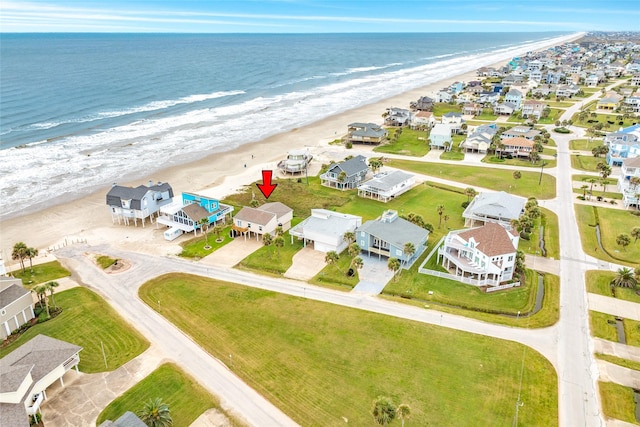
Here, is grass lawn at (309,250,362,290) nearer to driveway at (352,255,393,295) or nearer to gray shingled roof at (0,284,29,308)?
driveway at (352,255,393,295)

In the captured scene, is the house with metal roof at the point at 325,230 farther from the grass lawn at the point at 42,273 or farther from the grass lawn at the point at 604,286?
the grass lawn at the point at 42,273

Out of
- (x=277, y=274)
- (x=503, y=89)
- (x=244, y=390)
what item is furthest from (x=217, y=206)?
(x=503, y=89)

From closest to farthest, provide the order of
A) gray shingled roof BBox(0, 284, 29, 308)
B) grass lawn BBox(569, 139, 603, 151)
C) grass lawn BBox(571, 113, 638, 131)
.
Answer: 1. gray shingled roof BBox(0, 284, 29, 308)
2. grass lawn BBox(569, 139, 603, 151)
3. grass lawn BBox(571, 113, 638, 131)

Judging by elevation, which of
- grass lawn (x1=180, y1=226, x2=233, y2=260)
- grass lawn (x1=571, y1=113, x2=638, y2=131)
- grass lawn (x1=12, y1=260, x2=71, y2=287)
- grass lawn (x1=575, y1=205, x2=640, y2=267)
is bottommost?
grass lawn (x1=12, y1=260, x2=71, y2=287)

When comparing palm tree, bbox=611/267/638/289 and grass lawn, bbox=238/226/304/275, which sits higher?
palm tree, bbox=611/267/638/289

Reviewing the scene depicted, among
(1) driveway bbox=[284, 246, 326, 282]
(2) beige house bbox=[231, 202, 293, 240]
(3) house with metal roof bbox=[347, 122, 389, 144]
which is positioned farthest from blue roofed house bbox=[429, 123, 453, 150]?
(1) driveway bbox=[284, 246, 326, 282]

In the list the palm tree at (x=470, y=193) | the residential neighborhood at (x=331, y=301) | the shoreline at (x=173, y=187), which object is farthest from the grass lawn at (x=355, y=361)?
the palm tree at (x=470, y=193)
